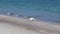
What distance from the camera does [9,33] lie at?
26.7 ft

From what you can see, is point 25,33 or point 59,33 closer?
point 25,33

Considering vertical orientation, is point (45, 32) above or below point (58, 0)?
below

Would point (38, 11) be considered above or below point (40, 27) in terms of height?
above

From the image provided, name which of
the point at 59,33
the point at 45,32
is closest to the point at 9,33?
the point at 45,32

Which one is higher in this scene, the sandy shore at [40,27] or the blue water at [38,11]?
the blue water at [38,11]

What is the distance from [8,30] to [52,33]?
2.06 m

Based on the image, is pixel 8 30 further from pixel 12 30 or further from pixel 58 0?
pixel 58 0

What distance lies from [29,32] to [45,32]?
33.8 inches

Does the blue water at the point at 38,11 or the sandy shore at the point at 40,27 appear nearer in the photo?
the sandy shore at the point at 40,27

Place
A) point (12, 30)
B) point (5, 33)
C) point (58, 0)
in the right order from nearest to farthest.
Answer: point (5, 33), point (12, 30), point (58, 0)

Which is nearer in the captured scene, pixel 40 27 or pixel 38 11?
pixel 40 27

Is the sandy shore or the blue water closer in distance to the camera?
the sandy shore

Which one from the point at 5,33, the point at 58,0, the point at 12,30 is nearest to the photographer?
the point at 5,33

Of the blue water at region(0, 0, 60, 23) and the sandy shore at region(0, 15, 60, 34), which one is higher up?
the blue water at region(0, 0, 60, 23)
